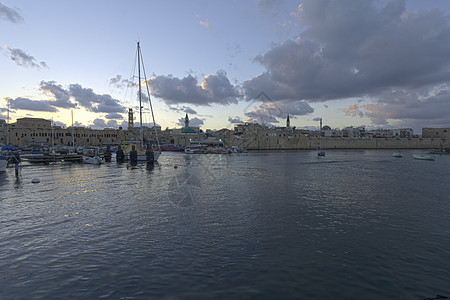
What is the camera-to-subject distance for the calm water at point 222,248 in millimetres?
7637

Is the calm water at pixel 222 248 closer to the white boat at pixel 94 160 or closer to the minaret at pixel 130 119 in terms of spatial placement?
the white boat at pixel 94 160

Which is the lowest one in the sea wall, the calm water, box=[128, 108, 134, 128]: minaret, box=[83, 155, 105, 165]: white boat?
the calm water

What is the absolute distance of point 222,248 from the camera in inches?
410

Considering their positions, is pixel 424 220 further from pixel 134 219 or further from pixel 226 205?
pixel 134 219

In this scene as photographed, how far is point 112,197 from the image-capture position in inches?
787

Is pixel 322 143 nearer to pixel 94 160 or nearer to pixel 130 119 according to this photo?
pixel 130 119

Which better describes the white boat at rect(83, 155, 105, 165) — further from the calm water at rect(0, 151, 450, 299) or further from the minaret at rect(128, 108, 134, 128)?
the minaret at rect(128, 108, 134, 128)

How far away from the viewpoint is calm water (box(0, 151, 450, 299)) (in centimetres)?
764

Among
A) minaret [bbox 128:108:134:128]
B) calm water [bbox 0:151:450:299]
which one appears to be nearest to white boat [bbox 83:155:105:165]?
calm water [bbox 0:151:450:299]

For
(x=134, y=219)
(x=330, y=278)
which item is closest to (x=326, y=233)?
(x=330, y=278)

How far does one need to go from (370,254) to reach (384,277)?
173 centimetres

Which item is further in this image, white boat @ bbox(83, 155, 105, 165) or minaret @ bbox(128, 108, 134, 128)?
minaret @ bbox(128, 108, 134, 128)

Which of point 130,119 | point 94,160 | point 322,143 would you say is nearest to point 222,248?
point 94,160

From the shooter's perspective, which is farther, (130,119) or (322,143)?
(130,119)
